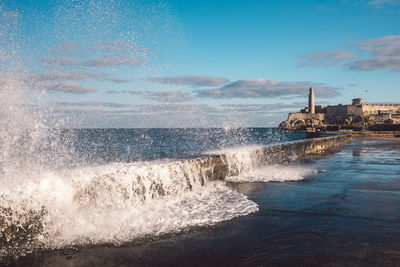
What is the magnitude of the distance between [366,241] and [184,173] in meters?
4.65

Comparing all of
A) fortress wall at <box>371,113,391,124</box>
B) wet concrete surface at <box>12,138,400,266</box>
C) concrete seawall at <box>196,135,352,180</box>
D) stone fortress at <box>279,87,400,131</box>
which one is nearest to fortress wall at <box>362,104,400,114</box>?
stone fortress at <box>279,87,400,131</box>

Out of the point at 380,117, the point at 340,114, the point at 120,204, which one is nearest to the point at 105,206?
the point at 120,204

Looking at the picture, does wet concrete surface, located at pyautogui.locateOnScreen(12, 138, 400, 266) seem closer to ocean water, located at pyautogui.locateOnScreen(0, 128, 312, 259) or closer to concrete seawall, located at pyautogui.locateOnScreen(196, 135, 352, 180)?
ocean water, located at pyautogui.locateOnScreen(0, 128, 312, 259)

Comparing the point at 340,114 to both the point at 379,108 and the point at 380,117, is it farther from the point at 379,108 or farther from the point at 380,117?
the point at 379,108

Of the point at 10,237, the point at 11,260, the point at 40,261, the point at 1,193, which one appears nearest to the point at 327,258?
the point at 40,261

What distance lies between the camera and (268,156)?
12602 millimetres

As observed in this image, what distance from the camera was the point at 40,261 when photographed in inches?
132

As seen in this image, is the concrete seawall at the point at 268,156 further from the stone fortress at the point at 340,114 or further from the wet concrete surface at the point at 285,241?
the stone fortress at the point at 340,114

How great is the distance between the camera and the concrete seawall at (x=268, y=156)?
8.61 meters

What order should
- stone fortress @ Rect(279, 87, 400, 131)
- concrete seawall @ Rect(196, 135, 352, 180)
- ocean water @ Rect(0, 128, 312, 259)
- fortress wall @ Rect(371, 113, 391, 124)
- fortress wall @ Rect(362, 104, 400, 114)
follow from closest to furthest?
ocean water @ Rect(0, 128, 312, 259) < concrete seawall @ Rect(196, 135, 352, 180) < fortress wall @ Rect(371, 113, 391, 124) < stone fortress @ Rect(279, 87, 400, 131) < fortress wall @ Rect(362, 104, 400, 114)

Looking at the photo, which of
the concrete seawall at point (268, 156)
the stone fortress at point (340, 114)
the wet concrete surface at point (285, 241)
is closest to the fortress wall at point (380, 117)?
the stone fortress at point (340, 114)

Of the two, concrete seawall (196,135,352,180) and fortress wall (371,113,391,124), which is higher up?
fortress wall (371,113,391,124)

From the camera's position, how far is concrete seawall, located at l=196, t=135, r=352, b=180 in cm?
861

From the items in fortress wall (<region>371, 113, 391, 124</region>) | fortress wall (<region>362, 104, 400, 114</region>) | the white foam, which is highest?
fortress wall (<region>362, 104, 400, 114</region>)
